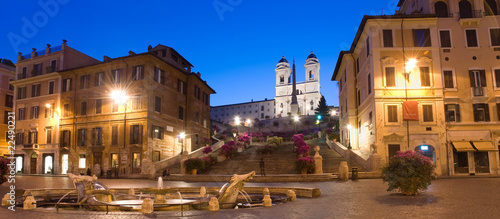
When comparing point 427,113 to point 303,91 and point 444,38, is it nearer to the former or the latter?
point 444,38

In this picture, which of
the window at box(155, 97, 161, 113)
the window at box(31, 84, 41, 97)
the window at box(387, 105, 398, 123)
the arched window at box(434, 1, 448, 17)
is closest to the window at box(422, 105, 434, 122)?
the window at box(387, 105, 398, 123)

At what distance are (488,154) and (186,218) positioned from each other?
93.0 ft

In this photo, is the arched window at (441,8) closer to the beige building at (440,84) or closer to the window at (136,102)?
the beige building at (440,84)

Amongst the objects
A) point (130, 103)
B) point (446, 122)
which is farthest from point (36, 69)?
point (446, 122)

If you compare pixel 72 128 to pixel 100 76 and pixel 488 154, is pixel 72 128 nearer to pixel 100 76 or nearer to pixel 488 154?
pixel 100 76

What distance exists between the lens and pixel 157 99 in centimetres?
3988

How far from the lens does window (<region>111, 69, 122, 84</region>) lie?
4047 centimetres

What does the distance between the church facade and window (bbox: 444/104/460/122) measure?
9620 centimetres

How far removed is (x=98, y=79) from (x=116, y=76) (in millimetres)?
2411

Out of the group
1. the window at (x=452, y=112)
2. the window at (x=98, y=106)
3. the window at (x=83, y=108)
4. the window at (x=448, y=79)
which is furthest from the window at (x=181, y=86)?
the window at (x=452, y=112)

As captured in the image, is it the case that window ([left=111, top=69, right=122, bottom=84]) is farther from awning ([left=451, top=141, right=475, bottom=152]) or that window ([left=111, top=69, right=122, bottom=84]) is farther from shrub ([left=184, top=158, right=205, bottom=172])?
awning ([left=451, top=141, right=475, bottom=152])

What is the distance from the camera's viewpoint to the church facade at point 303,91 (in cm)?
13000

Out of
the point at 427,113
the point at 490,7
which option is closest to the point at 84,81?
the point at 427,113

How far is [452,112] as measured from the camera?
103 ft
